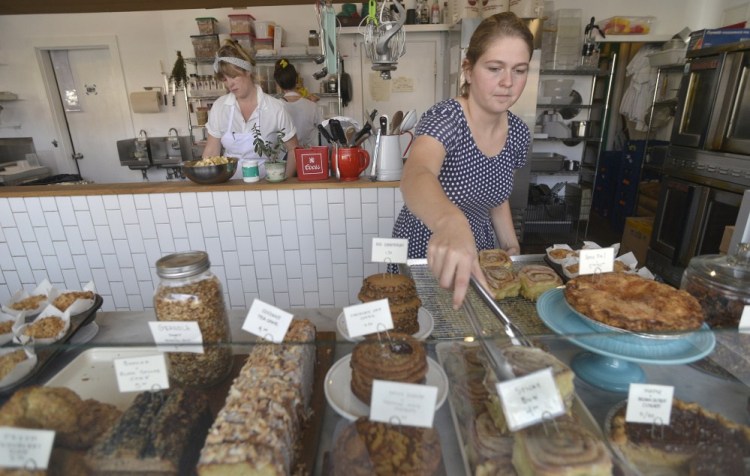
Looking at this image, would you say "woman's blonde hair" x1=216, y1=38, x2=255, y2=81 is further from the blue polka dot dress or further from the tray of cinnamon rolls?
the tray of cinnamon rolls

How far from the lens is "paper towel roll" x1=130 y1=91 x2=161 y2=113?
527 centimetres

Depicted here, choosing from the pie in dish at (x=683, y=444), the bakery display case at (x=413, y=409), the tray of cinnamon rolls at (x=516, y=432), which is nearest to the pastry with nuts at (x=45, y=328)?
the bakery display case at (x=413, y=409)

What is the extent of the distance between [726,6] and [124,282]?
6887 mm

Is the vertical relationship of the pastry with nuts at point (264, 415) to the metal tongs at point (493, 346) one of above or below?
below

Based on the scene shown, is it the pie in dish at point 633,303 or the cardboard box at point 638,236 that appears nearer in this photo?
the pie in dish at point 633,303

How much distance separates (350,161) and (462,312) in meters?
1.72

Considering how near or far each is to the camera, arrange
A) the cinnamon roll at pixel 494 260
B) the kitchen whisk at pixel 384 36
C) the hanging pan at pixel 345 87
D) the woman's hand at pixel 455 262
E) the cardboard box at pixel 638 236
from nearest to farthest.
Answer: the woman's hand at pixel 455 262, the cinnamon roll at pixel 494 260, the kitchen whisk at pixel 384 36, the cardboard box at pixel 638 236, the hanging pan at pixel 345 87

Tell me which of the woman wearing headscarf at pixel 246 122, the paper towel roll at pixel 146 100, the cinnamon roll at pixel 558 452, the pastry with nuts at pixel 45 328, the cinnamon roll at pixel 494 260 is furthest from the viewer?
the paper towel roll at pixel 146 100

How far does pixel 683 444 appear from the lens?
790 mm

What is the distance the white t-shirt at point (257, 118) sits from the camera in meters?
3.19

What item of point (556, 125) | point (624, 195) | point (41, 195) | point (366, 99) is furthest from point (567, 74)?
point (41, 195)

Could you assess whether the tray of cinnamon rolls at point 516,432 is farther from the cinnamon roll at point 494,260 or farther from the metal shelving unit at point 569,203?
the metal shelving unit at point 569,203

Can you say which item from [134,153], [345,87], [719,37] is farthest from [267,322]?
[134,153]

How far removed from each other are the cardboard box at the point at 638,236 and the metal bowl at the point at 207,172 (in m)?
3.83
